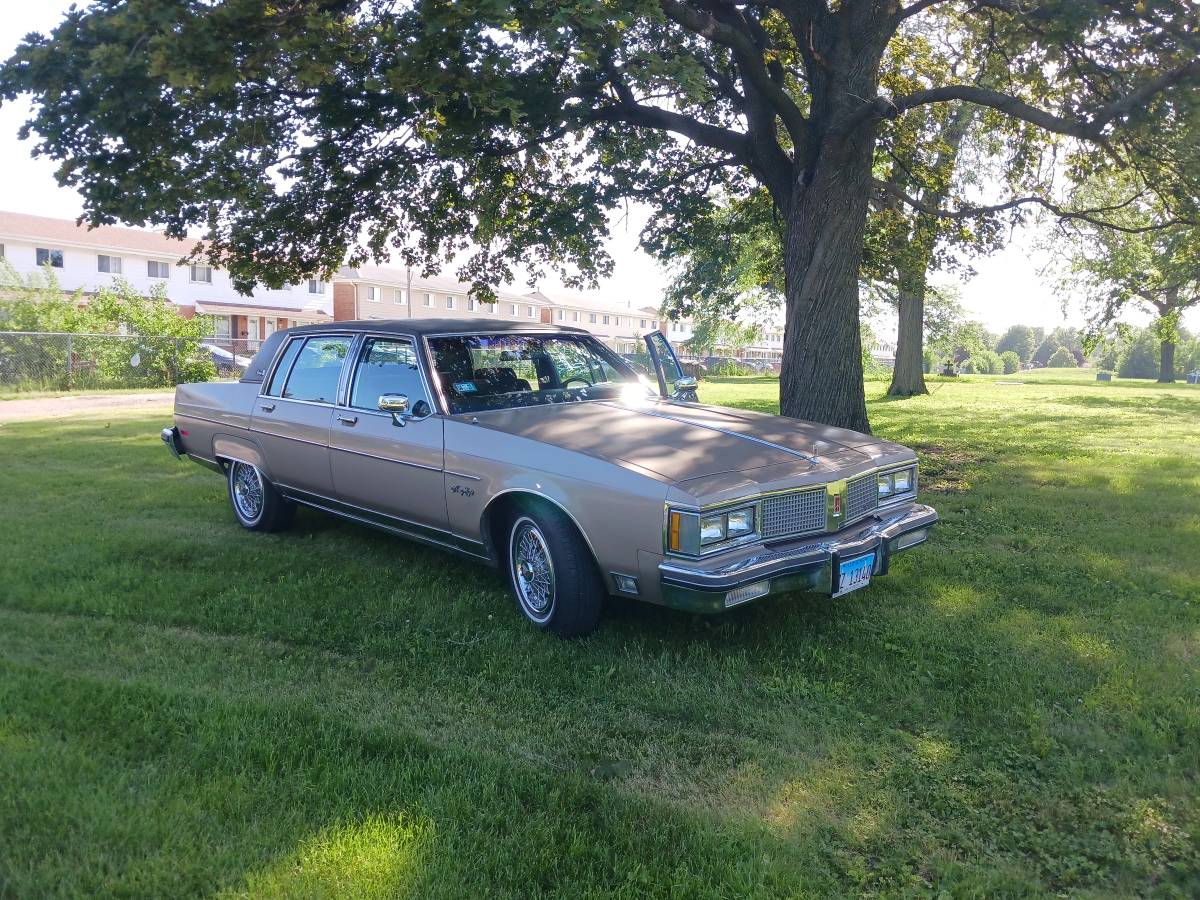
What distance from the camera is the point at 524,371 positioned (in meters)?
A: 5.55

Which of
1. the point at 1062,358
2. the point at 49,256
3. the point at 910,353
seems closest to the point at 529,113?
the point at 910,353

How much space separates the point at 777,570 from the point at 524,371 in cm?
231

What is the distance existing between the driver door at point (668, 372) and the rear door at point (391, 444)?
5.43ft

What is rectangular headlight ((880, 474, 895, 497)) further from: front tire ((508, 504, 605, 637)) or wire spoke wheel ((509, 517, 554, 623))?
wire spoke wheel ((509, 517, 554, 623))

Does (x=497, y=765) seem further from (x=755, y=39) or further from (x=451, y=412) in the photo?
(x=755, y=39)

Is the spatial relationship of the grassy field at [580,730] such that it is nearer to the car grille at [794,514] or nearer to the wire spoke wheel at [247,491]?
the wire spoke wheel at [247,491]

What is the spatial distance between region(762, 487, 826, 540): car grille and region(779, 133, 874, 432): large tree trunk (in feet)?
16.3

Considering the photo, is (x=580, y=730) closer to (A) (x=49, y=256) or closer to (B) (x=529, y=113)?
(B) (x=529, y=113)

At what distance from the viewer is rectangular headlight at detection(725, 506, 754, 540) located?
3955mm

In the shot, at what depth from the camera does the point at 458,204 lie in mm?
11133

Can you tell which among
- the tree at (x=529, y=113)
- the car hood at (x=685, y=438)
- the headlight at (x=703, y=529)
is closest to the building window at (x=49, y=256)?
the tree at (x=529, y=113)

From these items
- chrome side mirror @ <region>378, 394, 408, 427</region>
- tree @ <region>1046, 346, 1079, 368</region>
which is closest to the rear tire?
chrome side mirror @ <region>378, 394, 408, 427</region>

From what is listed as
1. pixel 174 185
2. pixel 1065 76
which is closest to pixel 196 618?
pixel 174 185

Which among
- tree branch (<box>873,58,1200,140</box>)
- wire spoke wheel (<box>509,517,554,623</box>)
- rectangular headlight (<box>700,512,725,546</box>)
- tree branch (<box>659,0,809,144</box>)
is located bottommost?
wire spoke wheel (<box>509,517,554,623</box>)
